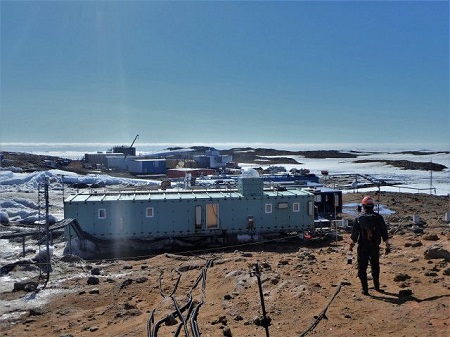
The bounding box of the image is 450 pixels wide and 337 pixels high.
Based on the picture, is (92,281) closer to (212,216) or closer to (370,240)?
(370,240)

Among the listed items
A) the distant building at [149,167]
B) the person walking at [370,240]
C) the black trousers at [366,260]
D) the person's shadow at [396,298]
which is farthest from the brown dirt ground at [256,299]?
the distant building at [149,167]

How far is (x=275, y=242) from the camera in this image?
68.3 feet

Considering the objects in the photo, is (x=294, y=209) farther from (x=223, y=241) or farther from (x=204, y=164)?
(x=204, y=164)

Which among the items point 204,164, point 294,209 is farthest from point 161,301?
point 204,164

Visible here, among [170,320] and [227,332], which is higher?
[227,332]

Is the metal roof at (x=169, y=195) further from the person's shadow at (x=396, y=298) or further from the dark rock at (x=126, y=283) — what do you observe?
the person's shadow at (x=396, y=298)

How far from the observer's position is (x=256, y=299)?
8.39 m

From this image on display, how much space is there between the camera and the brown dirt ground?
6773mm

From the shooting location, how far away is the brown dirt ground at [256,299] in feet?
22.2

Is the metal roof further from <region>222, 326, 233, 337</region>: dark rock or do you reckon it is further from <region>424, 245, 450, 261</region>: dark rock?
<region>222, 326, 233, 337</region>: dark rock

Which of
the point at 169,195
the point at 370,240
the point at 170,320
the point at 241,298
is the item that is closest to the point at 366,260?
the point at 370,240

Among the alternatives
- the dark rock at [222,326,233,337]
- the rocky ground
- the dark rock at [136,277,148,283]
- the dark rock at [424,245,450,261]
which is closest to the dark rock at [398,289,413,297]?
the rocky ground

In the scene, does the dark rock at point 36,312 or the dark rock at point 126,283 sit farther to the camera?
the dark rock at point 126,283

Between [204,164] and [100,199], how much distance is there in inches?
1988
